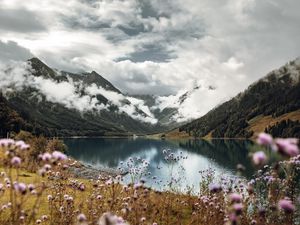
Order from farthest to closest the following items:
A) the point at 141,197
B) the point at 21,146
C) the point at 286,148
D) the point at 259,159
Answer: the point at 141,197
the point at 21,146
the point at 259,159
the point at 286,148

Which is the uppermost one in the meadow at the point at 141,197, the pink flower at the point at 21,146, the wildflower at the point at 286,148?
the wildflower at the point at 286,148

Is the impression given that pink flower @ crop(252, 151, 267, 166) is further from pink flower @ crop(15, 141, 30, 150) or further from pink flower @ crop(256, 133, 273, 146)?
pink flower @ crop(15, 141, 30, 150)

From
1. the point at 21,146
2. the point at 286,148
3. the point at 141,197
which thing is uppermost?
the point at 286,148

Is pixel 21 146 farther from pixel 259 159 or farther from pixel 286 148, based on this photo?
pixel 286 148

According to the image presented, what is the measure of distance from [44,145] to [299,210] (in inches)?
1996

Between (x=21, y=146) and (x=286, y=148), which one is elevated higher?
(x=286, y=148)

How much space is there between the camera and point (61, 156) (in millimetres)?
5789

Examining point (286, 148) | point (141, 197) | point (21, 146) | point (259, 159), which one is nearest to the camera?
point (286, 148)

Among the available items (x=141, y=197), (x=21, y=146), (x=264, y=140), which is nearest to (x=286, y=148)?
(x=264, y=140)

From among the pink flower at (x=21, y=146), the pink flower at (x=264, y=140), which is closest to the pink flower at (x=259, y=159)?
the pink flower at (x=264, y=140)

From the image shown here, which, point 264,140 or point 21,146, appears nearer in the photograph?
point 264,140

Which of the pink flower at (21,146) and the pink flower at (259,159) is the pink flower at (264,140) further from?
the pink flower at (21,146)

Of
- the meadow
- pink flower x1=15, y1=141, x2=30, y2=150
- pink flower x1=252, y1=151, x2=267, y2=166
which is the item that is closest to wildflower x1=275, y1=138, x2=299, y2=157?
the meadow

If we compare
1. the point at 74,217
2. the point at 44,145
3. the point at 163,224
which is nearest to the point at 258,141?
the point at 74,217
